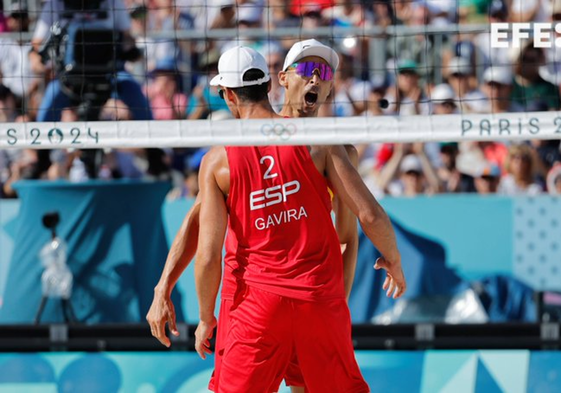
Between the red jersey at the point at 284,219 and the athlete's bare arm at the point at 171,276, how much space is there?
1.29 feet

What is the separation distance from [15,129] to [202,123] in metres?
0.77

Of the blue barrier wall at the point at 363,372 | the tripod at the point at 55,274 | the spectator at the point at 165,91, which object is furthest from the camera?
the spectator at the point at 165,91

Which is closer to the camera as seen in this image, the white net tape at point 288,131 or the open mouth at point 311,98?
the white net tape at point 288,131

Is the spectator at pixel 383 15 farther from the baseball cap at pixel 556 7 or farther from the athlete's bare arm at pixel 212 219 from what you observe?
the athlete's bare arm at pixel 212 219

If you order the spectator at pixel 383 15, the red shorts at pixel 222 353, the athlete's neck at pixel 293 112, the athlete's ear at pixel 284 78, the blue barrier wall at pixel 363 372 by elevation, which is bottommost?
the blue barrier wall at pixel 363 372

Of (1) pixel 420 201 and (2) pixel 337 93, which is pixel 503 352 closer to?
(1) pixel 420 201

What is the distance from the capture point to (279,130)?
4.25m

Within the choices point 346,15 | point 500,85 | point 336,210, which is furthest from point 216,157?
point 346,15

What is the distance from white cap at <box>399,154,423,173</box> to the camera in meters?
7.71

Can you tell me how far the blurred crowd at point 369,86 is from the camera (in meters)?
7.69

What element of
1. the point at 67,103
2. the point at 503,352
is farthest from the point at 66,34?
the point at 503,352

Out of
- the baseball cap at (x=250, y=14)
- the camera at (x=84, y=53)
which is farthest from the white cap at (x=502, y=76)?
the camera at (x=84, y=53)

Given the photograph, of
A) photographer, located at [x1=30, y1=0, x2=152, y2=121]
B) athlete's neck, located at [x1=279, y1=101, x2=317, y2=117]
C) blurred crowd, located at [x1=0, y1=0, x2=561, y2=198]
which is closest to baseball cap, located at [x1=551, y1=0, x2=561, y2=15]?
blurred crowd, located at [x1=0, y1=0, x2=561, y2=198]

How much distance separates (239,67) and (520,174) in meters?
3.85
